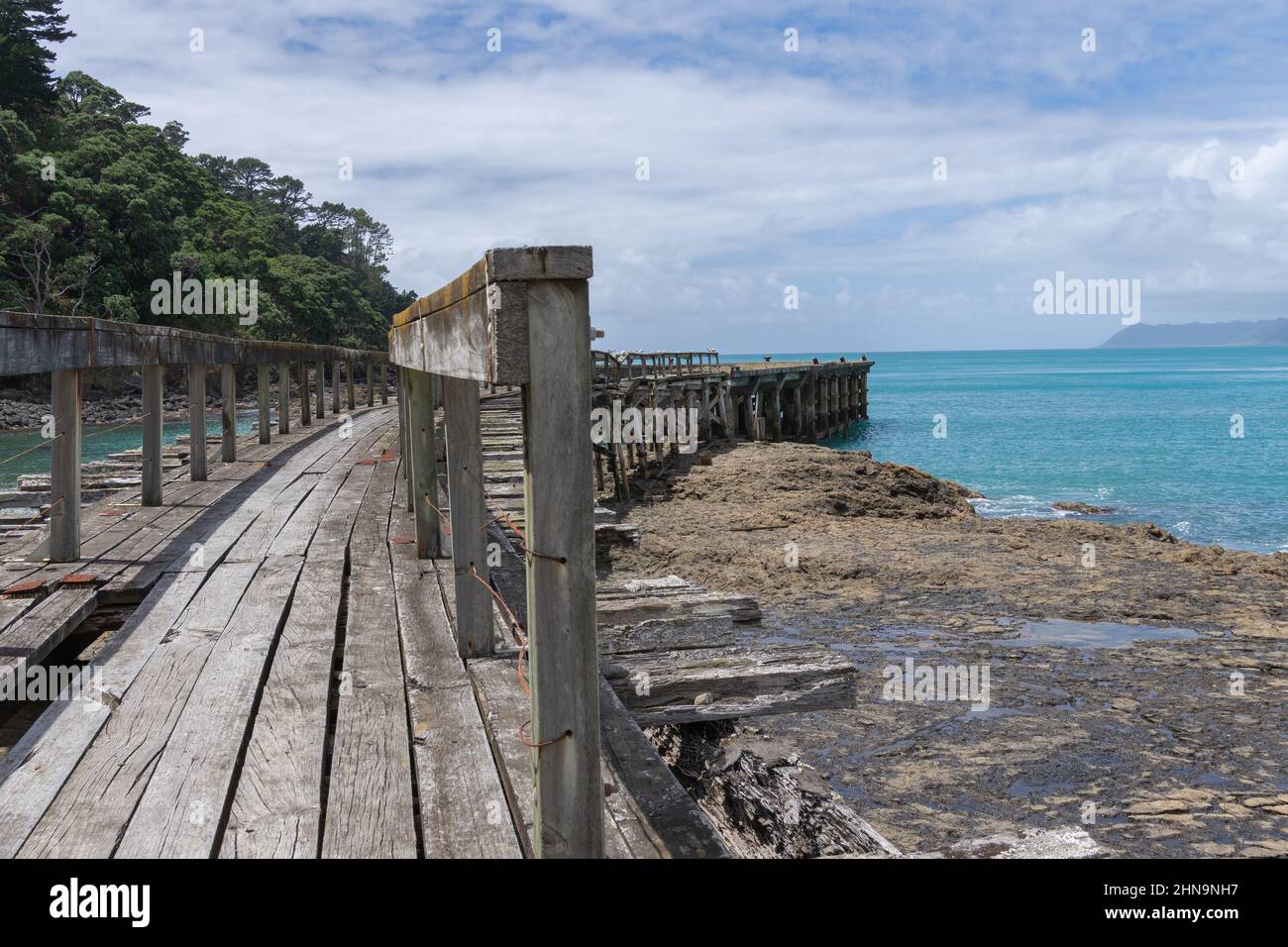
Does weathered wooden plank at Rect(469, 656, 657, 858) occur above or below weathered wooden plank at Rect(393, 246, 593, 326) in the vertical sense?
below

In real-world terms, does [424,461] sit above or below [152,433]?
below

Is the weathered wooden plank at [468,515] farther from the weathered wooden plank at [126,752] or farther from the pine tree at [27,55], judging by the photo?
the pine tree at [27,55]

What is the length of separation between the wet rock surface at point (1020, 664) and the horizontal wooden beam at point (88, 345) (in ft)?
15.9

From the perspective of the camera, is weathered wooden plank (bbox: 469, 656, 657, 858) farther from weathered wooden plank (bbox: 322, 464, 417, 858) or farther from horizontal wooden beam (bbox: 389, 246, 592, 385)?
horizontal wooden beam (bbox: 389, 246, 592, 385)

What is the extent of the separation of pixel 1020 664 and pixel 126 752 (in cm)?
916

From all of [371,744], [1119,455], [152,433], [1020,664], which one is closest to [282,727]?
[371,744]

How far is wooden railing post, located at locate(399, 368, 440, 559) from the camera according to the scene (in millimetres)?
6852

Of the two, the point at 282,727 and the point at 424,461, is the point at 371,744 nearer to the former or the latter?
the point at 282,727

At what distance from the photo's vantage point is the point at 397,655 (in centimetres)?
511

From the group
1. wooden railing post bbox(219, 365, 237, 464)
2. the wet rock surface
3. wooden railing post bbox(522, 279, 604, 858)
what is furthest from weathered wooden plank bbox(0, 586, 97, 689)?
wooden railing post bbox(219, 365, 237, 464)

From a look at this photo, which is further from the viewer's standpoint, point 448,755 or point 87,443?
point 87,443

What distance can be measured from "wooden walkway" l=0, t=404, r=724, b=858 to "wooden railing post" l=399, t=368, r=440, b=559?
180 millimetres
